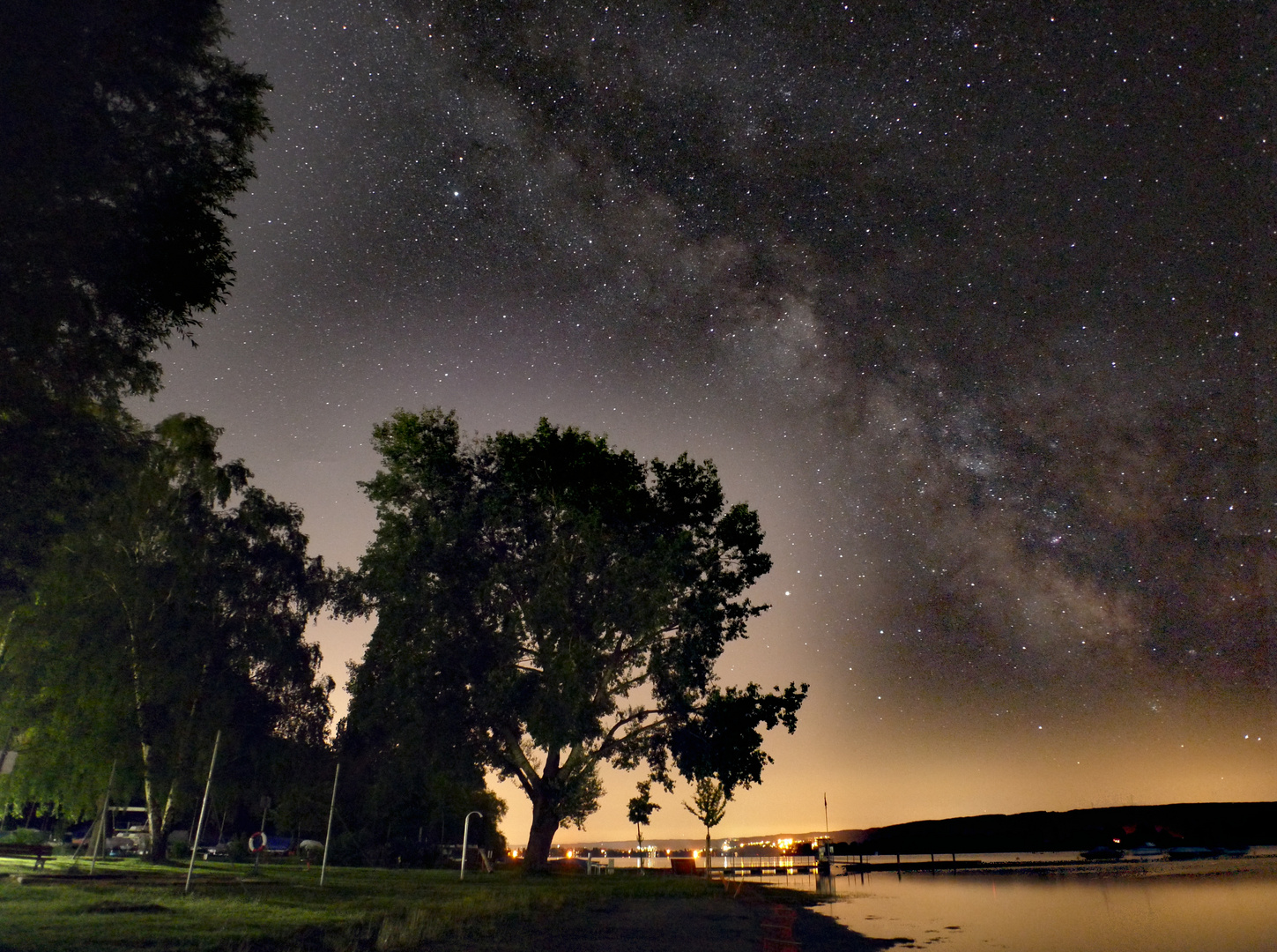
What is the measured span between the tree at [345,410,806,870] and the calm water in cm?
1014

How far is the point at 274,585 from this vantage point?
42812mm

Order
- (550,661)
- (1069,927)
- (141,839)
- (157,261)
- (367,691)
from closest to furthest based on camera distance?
(157,261) < (1069,927) < (550,661) < (367,691) < (141,839)

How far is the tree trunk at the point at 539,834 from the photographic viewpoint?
37.9 metres

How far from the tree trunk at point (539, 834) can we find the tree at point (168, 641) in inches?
551

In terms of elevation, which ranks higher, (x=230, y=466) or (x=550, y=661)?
(x=230, y=466)

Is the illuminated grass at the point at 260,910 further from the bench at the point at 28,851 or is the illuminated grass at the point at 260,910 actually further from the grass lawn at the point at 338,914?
the bench at the point at 28,851

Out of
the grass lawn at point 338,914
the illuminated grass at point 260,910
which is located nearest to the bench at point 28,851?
the grass lawn at point 338,914

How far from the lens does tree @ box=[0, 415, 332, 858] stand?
33.9 meters

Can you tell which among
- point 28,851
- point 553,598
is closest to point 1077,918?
point 553,598

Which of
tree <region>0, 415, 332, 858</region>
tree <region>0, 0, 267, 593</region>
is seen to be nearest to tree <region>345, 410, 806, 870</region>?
tree <region>0, 415, 332, 858</region>

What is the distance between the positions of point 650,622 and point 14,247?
82.6 ft

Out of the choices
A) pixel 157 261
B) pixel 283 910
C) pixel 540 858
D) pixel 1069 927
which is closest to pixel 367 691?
pixel 540 858

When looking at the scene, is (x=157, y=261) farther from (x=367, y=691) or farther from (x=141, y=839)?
(x=141, y=839)

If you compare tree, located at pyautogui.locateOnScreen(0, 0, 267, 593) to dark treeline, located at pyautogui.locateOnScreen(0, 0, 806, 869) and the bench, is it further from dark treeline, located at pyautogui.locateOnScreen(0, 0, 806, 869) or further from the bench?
the bench
